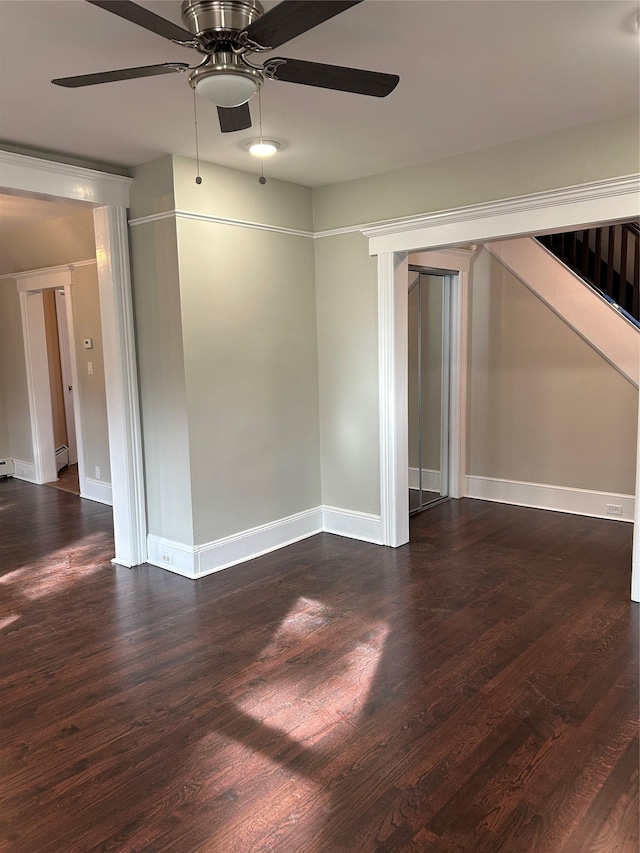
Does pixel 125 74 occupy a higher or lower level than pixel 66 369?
higher

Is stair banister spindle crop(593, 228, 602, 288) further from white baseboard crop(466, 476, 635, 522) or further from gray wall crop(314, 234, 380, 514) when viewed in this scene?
gray wall crop(314, 234, 380, 514)

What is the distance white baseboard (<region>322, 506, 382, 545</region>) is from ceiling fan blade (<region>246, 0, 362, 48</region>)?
3486 mm

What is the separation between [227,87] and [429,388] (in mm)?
4286

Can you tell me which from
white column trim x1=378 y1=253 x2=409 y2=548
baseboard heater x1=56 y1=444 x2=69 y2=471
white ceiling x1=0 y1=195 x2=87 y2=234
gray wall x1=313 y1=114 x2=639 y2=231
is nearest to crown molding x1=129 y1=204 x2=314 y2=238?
gray wall x1=313 y1=114 x2=639 y2=231

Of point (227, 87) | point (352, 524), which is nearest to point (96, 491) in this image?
point (352, 524)

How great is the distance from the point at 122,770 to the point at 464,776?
127 cm

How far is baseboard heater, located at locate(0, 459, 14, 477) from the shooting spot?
24.7 ft

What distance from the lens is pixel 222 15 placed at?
2.04 metres

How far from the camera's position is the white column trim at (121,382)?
4191mm

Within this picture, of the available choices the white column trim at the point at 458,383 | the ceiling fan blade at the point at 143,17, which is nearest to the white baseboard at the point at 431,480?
the white column trim at the point at 458,383

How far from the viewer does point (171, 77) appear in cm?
272

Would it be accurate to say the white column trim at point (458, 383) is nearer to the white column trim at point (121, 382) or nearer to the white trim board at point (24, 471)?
the white column trim at point (121, 382)

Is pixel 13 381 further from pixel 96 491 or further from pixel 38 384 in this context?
pixel 96 491

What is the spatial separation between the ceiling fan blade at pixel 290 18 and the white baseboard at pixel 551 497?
177 inches
